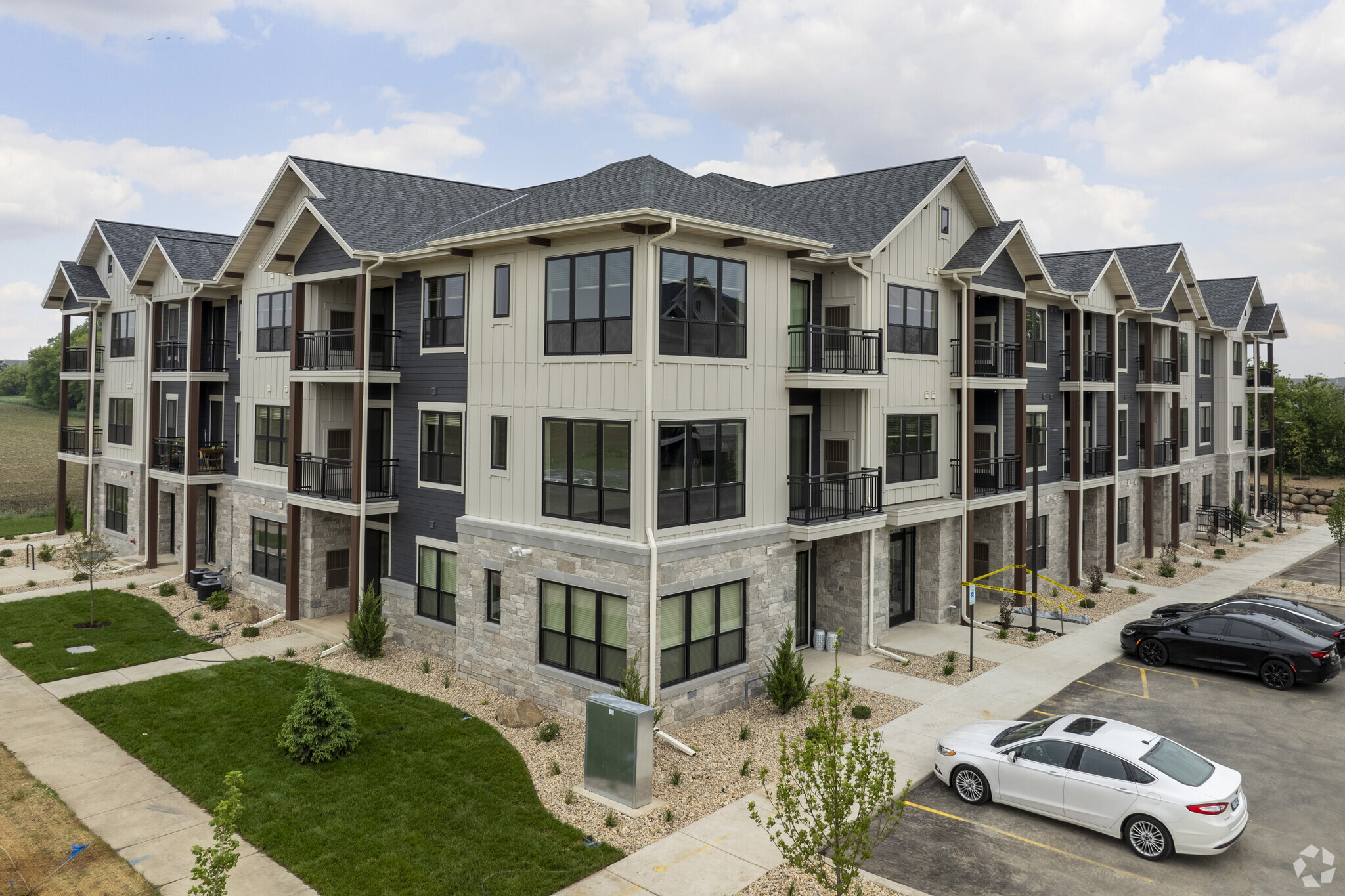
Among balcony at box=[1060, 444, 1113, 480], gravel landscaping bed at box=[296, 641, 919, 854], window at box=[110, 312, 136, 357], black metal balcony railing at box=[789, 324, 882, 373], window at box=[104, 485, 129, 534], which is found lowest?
gravel landscaping bed at box=[296, 641, 919, 854]

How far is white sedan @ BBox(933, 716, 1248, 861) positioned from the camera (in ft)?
38.1

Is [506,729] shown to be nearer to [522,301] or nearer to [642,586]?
[642,586]

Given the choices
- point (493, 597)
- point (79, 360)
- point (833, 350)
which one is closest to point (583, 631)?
point (493, 597)

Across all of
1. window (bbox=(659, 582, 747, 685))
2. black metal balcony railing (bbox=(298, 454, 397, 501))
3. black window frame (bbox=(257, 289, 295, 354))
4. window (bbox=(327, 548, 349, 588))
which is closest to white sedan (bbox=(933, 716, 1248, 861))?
window (bbox=(659, 582, 747, 685))

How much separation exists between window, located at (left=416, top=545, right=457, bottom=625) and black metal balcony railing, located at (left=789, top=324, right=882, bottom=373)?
988 cm

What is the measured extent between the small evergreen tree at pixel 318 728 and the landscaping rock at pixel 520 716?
2789 mm

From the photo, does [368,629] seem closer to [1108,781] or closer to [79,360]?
[1108,781]

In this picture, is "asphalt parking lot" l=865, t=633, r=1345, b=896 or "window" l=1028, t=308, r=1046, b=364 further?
"window" l=1028, t=308, r=1046, b=364

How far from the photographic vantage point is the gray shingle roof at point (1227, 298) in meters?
42.0

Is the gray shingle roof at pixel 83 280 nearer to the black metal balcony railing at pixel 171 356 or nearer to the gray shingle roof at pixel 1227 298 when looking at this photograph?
the black metal balcony railing at pixel 171 356

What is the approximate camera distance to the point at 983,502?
24.5m
